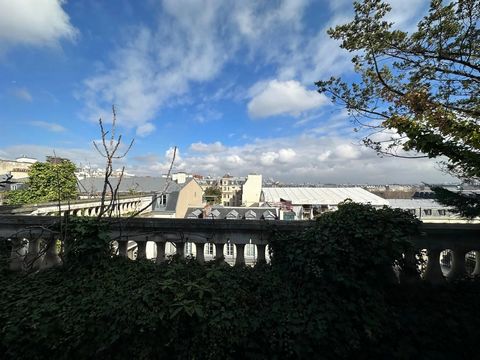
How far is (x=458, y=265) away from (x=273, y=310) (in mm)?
2322

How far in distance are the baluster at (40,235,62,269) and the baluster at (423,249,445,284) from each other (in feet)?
15.7

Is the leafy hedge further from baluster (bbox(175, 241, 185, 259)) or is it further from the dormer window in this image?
the dormer window

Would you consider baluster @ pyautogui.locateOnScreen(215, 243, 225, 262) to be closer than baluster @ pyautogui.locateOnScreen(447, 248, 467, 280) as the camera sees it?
No

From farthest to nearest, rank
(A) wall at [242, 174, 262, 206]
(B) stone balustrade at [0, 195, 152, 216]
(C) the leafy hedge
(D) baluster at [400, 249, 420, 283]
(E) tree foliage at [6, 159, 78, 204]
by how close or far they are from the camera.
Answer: (A) wall at [242, 174, 262, 206] < (E) tree foliage at [6, 159, 78, 204] < (B) stone balustrade at [0, 195, 152, 216] < (D) baluster at [400, 249, 420, 283] < (C) the leafy hedge

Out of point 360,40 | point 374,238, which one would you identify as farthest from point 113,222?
point 360,40

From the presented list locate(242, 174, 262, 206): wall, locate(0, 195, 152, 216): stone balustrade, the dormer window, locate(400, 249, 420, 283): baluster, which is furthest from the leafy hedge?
locate(242, 174, 262, 206): wall

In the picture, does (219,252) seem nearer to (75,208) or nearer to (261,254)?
(261,254)

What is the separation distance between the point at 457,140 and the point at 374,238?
5.53 feet

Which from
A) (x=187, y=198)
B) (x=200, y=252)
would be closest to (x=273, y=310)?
(x=200, y=252)

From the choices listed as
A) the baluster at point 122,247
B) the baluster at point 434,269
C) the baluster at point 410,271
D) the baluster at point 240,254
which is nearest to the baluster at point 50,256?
the baluster at point 122,247

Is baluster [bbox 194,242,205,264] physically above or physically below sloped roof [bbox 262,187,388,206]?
below

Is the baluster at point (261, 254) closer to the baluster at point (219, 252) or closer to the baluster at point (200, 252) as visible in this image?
the baluster at point (219, 252)

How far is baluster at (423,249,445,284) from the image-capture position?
119 inches

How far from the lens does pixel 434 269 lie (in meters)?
3.03
